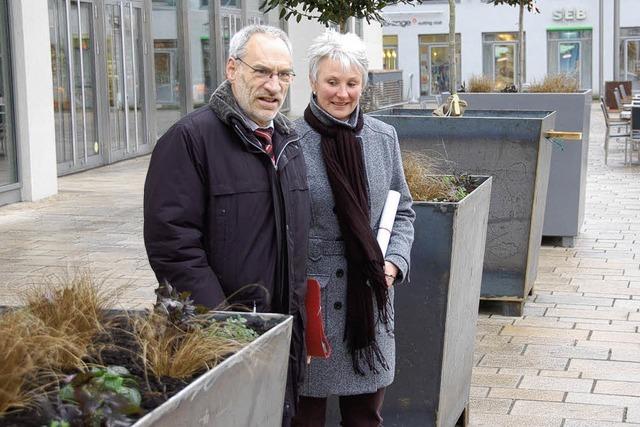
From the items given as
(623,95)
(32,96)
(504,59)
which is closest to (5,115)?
(32,96)

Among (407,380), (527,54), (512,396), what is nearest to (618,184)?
(512,396)

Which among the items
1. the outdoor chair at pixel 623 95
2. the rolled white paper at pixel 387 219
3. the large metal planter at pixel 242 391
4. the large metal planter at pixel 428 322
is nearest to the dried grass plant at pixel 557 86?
the large metal planter at pixel 428 322

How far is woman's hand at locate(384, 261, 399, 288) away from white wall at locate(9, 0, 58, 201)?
32.3ft

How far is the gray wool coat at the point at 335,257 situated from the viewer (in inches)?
144

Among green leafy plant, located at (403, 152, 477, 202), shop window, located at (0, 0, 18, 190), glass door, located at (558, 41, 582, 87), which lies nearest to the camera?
green leafy plant, located at (403, 152, 477, 202)

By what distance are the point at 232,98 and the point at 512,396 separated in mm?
2888

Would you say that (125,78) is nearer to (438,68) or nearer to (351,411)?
(351,411)

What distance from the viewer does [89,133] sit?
16.8m

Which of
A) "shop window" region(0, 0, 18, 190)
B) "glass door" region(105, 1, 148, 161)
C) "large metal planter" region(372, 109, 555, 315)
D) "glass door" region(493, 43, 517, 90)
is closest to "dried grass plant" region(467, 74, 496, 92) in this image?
"large metal planter" region(372, 109, 555, 315)

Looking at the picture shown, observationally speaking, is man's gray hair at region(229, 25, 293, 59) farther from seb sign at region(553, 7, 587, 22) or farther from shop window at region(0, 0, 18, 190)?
seb sign at region(553, 7, 587, 22)

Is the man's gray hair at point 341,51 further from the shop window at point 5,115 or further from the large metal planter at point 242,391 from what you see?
the shop window at point 5,115

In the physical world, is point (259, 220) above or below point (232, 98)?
below

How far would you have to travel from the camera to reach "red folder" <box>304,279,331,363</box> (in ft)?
11.3

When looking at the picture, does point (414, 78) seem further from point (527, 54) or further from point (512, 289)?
point (512, 289)
